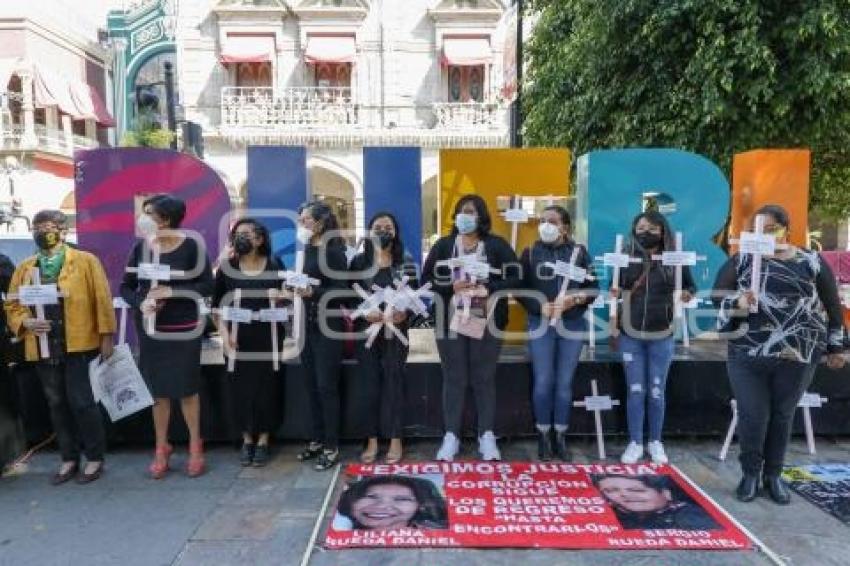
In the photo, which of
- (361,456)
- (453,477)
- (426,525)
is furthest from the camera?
(361,456)

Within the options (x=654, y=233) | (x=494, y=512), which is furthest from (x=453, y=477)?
(x=654, y=233)

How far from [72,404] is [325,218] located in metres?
2.07

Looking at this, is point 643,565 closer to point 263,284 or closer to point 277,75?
point 263,284

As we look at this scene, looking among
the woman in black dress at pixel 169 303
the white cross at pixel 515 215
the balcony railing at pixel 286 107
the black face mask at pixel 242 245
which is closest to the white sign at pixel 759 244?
the white cross at pixel 515 215

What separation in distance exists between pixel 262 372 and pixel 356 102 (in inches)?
634

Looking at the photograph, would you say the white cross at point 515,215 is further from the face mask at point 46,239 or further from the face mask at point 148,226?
the face mask at point 46,239

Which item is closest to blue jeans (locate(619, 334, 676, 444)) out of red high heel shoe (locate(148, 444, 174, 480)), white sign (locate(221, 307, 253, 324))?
white sign (locate(221, 307, 253, 324))

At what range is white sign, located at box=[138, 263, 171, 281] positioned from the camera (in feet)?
13.5

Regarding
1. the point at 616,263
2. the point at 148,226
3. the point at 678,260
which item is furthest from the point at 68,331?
the point at 678,260

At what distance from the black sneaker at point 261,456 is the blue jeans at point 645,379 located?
2.57 meters

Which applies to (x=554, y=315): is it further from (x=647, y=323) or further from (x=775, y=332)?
(x=775, y=332)

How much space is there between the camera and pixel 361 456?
4578 mm

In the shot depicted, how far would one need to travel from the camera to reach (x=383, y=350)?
14.5ft

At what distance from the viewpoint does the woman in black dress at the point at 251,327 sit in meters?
4.27
